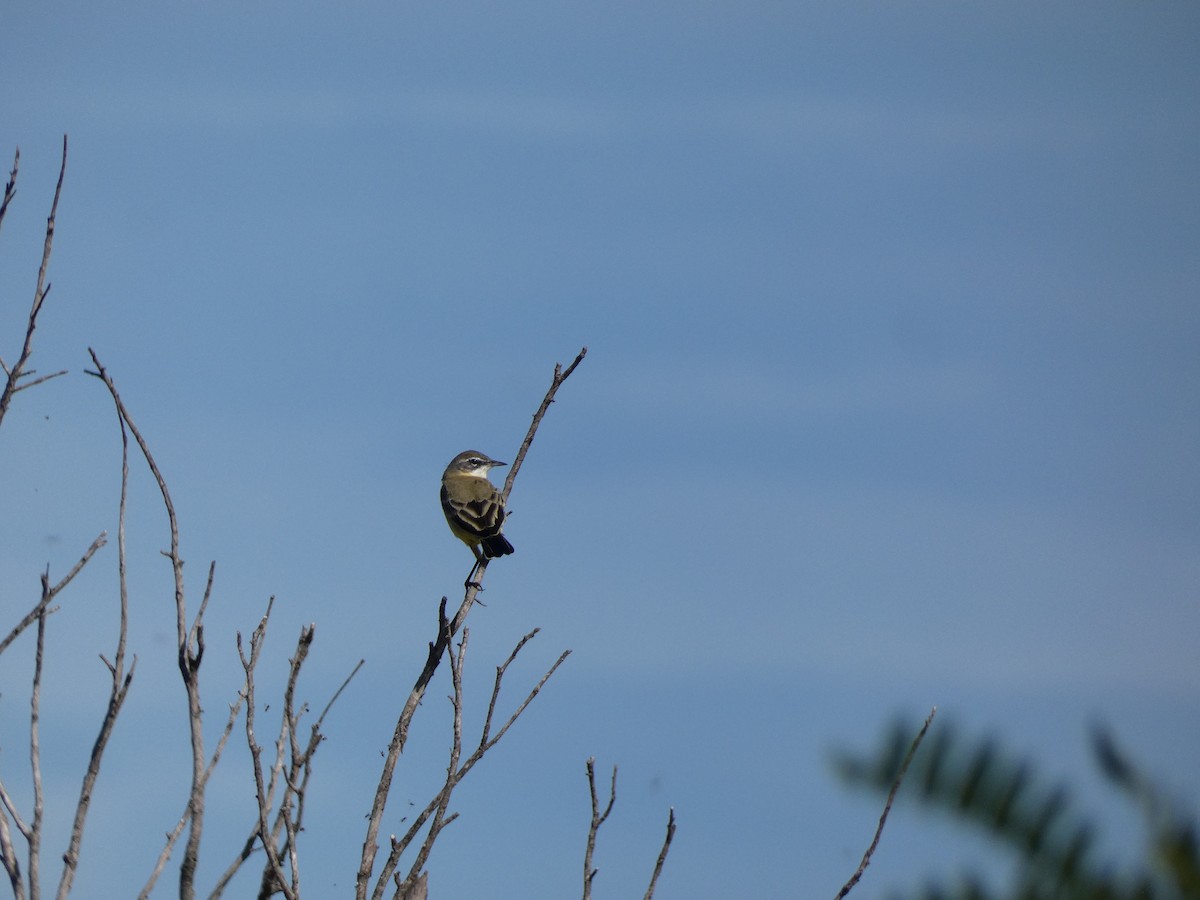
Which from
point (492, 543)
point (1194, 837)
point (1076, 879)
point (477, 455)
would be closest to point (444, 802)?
point (1076, 879)

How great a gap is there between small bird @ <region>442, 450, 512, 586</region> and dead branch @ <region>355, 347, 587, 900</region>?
3.59 metres

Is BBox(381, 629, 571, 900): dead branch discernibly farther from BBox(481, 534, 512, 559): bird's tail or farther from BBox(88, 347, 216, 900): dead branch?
BBox(481, 534, 512, 559): bird's tail

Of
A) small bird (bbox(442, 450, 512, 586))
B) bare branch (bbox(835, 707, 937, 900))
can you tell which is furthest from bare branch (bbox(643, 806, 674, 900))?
small bird (bbox(442, 450, 512, 586))

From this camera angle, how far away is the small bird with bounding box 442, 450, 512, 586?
1312cm

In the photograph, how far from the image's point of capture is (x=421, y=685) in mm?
7148

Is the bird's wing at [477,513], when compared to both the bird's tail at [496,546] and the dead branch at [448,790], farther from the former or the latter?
the dead branch at [448,790]

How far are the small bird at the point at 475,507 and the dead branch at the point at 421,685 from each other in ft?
11.8

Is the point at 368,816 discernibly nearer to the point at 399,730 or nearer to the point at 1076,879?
the point at 399,730

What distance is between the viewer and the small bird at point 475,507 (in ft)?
43.0

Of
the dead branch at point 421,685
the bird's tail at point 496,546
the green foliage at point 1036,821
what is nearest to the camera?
the green foliage at point 1036,821

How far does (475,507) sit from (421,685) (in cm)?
694

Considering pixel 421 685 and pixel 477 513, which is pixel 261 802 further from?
pixel 477 513

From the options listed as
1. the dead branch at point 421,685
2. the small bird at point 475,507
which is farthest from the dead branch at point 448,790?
the small bird at point 475,507

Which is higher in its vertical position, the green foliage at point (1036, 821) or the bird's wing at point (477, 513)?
the bird's wing at point (477, 513)
